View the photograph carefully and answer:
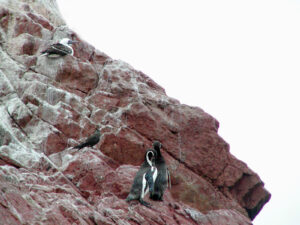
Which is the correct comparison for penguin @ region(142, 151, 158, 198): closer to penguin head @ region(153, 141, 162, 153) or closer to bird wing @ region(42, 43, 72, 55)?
penguin head @ region(153, 141, 162, 153)

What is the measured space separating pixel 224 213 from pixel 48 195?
6.55 m

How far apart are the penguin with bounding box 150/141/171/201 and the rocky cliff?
30 centimetres

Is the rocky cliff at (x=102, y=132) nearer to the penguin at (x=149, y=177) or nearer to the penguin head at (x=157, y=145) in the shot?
the penguin at (x=149, y=177)

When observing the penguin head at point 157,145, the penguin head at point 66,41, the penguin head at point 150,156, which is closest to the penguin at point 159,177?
the penguin head at point 157,145

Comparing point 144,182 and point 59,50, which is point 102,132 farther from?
point 59,50

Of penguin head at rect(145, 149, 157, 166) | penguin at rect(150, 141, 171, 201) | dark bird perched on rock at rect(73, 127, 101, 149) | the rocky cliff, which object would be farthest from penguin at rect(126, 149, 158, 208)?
dark bird perched on rock at rect(73, 127, 101, 149)

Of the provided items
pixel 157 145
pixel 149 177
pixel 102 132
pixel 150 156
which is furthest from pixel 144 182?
pixel 102 132

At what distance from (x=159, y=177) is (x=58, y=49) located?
647cm

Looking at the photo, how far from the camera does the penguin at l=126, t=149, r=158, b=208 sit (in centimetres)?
1160

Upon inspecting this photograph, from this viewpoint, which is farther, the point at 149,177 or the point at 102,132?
the point at 102,132

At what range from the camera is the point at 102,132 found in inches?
577

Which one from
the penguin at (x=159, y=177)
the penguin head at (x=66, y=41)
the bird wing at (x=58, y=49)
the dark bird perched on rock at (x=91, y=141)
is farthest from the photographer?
the penguin head at (x=66, y=41)

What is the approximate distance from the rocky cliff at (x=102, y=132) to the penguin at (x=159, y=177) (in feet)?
0.99

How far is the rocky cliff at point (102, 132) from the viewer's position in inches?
471
